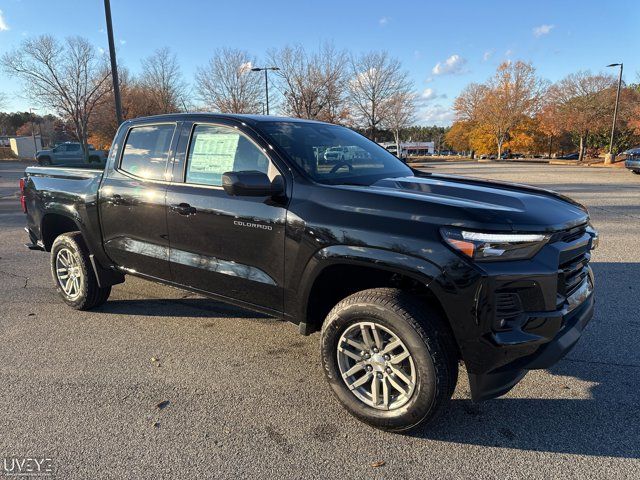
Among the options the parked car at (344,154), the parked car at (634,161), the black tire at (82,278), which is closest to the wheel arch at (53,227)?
the black tire at (82,278)

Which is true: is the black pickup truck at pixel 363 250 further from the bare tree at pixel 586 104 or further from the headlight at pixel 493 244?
the bare tree at pixel 586 104

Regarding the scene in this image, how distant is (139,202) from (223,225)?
1.01m

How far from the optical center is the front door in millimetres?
2977

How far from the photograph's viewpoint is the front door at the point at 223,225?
2.98 m

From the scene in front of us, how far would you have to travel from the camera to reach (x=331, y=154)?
3.38 meters

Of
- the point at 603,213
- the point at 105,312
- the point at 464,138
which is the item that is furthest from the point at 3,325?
the point at 464,138

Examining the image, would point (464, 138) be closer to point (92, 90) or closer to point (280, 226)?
point (92, 90)

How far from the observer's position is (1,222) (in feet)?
32.0

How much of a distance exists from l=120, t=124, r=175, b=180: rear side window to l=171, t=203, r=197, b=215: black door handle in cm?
37

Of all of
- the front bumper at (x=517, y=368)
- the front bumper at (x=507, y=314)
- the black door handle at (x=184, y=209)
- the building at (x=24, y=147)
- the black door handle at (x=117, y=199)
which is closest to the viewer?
the front bumper at (x=507, y=314)

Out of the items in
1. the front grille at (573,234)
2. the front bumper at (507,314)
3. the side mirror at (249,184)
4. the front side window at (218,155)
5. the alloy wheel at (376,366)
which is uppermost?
the front side window at (218,155)

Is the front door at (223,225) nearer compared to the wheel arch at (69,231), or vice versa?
the front door at (223,225)

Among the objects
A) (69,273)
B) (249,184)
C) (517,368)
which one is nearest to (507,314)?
(517,368)

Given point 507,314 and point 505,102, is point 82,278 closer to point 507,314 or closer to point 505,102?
point 507,314
